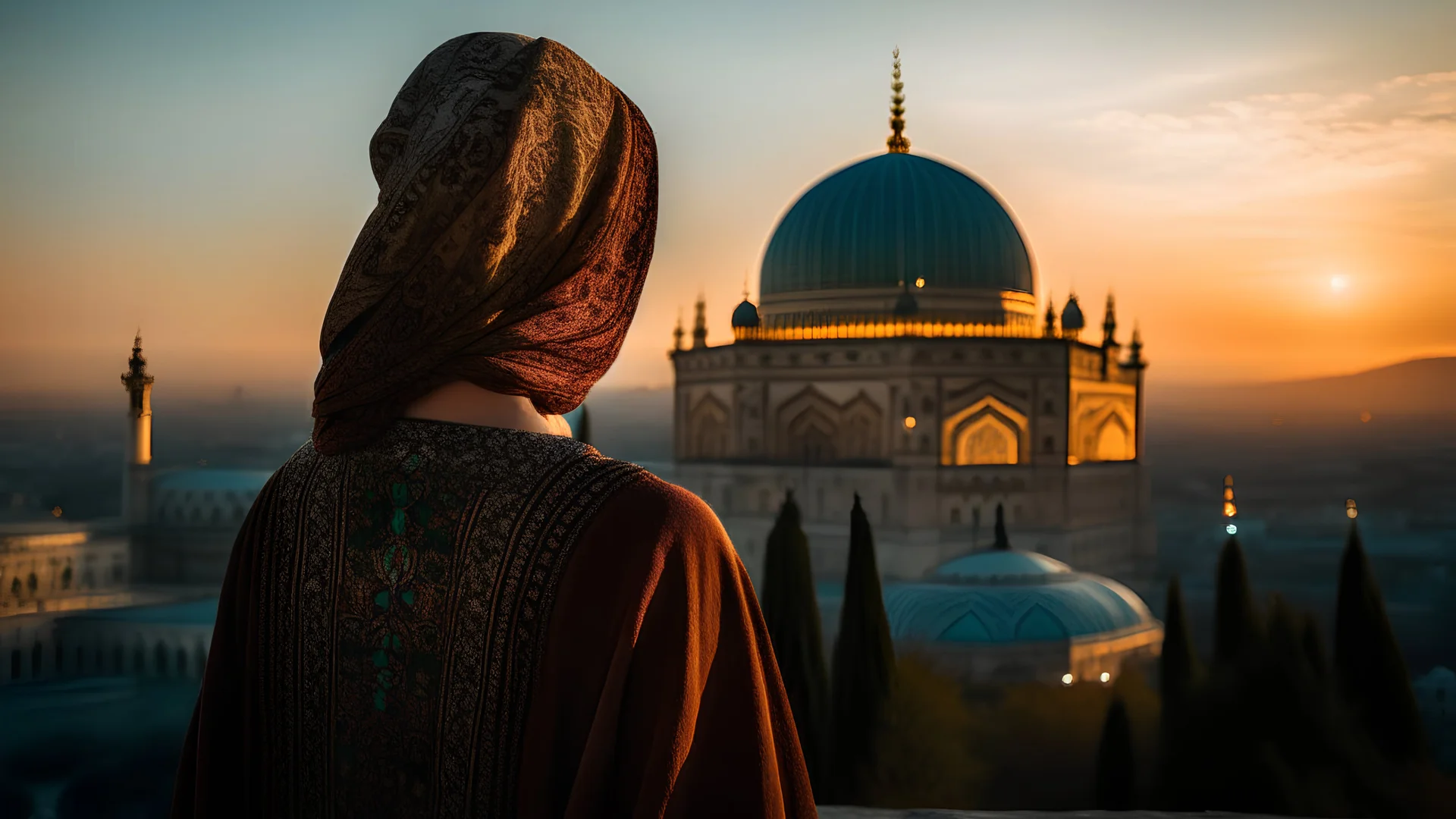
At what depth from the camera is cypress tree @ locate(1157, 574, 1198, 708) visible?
37.3 feet

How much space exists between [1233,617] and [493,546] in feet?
37.2

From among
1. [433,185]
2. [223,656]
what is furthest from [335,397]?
[223,656]

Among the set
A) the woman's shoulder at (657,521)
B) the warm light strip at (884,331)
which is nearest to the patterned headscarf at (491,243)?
the woman's shoulder at (657,521)

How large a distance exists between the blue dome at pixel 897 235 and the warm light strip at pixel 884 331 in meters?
0.79

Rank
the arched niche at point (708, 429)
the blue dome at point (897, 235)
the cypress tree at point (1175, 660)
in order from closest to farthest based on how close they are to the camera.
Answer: the cypress tree at point (1175, 660)
the arched niche at point (708, 429)
the blue dome at point (897, 235)

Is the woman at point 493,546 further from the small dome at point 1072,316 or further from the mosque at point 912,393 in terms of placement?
the small dome at point 1072,316

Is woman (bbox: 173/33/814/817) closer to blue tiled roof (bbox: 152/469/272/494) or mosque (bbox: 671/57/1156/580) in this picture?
blue tiled roof (bbox: 152/469/272/494)

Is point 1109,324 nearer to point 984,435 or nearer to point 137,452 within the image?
point 984,435

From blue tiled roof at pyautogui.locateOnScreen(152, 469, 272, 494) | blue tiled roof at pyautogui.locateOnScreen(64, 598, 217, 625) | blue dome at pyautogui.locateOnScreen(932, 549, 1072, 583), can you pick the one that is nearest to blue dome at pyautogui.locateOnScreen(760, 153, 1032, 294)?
blue dome at pyautogui.locateOnScreen(932, 549, 1072, 583)

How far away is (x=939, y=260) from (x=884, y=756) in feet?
41.7

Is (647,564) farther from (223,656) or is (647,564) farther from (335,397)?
(223,656)

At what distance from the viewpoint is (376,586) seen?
108 cm

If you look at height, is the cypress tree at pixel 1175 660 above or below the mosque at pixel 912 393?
below

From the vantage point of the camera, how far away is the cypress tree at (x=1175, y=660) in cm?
1136
